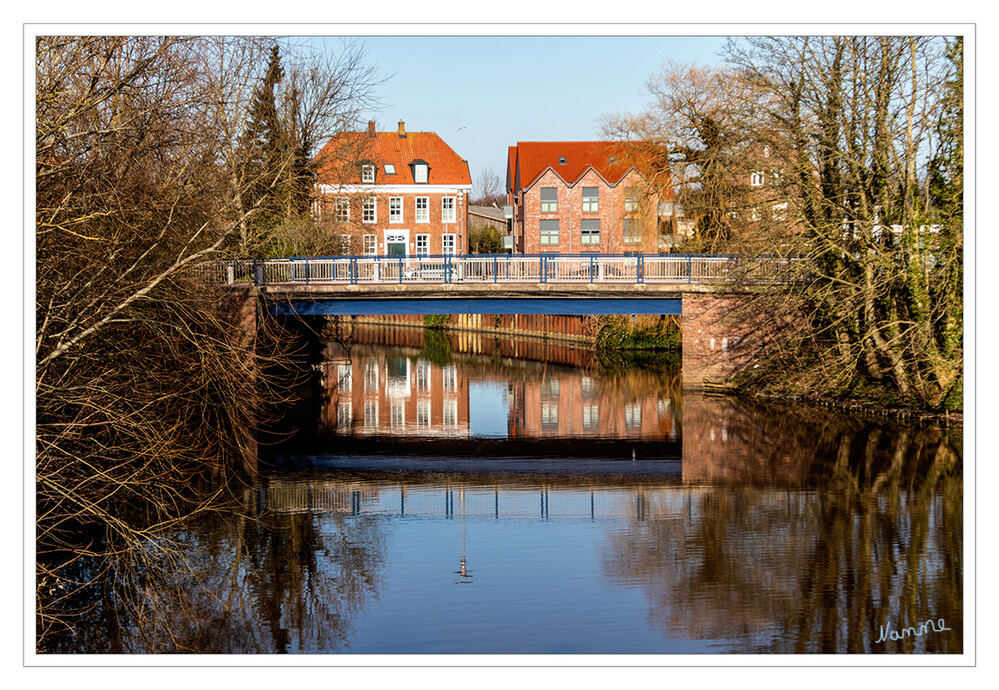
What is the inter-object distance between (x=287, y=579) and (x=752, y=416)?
1579 cm

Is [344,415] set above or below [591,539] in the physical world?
above

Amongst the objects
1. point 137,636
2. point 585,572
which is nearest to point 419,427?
point 585,572

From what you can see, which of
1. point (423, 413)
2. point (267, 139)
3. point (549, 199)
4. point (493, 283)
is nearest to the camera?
point (423, 413)

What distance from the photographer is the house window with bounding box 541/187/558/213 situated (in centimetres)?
6481

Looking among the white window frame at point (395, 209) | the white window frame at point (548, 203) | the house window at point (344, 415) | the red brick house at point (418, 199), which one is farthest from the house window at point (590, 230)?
the house window at point (344, 415)

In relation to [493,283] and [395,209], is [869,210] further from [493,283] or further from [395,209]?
[395,209]

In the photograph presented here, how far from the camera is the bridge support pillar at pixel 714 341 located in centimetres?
3075

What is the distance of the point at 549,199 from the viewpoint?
64.9 metres

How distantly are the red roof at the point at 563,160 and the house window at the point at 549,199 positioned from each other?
3.49 ft

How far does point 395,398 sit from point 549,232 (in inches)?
1362

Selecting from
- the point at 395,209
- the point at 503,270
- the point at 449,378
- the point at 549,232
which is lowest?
the point at 449,378

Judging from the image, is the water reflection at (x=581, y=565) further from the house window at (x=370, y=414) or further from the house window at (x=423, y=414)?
the house window at (x=423, y=414)

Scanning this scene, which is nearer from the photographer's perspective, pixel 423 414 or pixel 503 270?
pixel 423 414

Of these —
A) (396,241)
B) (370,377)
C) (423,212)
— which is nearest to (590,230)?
(423,212)
